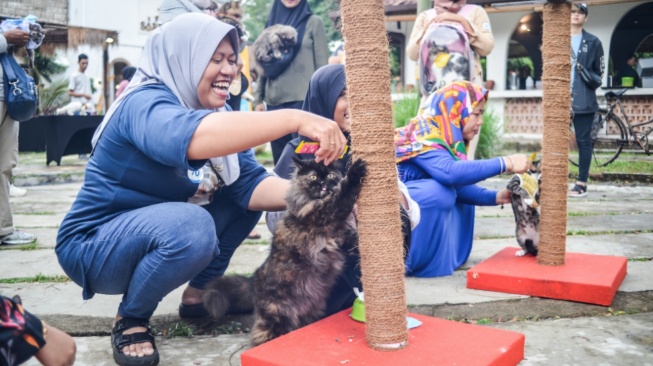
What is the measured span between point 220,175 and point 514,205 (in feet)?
5.68

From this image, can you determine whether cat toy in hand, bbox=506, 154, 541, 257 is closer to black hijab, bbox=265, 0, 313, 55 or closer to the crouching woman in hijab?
the crouching woman in hijab

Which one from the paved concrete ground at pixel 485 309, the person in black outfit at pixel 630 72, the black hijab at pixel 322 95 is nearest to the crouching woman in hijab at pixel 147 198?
the paved concrete ground at pixel 485 309

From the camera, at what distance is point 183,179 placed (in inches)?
95.7

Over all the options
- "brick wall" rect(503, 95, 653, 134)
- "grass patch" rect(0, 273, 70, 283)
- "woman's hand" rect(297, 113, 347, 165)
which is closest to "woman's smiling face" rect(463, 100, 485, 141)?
"woman's hand" rect(297, 113, 347, 165)

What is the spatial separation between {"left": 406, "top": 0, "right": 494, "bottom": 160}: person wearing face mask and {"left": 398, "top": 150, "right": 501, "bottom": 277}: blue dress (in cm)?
140

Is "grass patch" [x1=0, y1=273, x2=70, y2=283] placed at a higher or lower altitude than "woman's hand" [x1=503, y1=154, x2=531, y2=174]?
lower

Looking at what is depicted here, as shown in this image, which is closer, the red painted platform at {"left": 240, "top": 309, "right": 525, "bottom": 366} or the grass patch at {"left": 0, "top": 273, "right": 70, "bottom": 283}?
the red painted platform at {"left": 240, "top": 309, "right": 525, "bottom": 366}

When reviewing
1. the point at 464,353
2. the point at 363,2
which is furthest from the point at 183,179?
the point at 464,353

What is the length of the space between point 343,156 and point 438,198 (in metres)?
0.92

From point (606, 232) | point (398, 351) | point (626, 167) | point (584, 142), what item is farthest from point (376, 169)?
point (626, 167)

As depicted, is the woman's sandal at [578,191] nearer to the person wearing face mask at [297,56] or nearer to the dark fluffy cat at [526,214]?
the person wearing face mask at [297,56]

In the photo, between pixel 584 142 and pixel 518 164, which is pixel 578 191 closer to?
pixel 584 142

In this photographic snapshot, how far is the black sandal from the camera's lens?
2.26 metres

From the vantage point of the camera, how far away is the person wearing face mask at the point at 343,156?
2691 mm
